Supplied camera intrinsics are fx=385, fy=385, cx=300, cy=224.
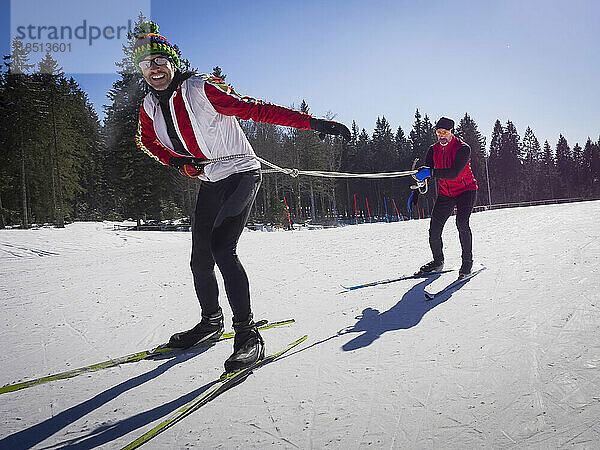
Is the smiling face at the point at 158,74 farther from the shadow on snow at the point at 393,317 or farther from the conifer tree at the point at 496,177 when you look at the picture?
the conifer tree at the point at 496,177

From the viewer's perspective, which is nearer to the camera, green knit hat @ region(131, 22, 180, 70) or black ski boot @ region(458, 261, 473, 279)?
green knit hat @ region(131, 22, 180, 70)

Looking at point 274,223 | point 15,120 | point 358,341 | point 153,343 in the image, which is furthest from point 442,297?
point 15,120

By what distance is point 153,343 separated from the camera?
3158mm

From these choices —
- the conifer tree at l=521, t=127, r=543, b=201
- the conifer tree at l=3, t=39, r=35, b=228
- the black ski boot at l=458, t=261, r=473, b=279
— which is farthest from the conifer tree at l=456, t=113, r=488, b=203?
the black ski boot at l=458, t=261, r=473, b=279

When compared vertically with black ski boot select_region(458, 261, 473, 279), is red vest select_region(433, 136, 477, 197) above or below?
above

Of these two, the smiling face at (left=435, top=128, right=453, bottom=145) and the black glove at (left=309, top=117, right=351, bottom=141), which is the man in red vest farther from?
the black glove at (left=309, top=117, right=351, bottom=141)

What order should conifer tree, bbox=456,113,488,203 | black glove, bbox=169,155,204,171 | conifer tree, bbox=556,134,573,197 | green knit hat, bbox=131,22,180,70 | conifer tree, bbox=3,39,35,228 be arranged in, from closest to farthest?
green knit hat, bbox=131,22,180,70, black glove, bbox=169,155,204,171, conifer tree, bbox=3,39,35,228, conifer tree, bbox=456,113,488,203, conifer tree, bbox=556,134,573,197

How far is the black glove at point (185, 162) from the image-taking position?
281cm

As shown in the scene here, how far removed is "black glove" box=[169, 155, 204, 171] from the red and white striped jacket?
4cm

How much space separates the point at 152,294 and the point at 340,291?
2375 mm

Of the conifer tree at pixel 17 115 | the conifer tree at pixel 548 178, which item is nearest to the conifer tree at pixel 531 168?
the conifer tree at pixel 548 178

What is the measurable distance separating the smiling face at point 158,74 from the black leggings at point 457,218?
387 cm

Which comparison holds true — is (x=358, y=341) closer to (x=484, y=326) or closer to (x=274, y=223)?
(x=484, y=326)

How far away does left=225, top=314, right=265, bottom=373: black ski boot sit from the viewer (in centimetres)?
243
